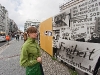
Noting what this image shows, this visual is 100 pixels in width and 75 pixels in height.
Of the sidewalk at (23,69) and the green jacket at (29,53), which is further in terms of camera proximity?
the sidewalk at (23,69)

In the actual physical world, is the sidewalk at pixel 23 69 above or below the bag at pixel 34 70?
below

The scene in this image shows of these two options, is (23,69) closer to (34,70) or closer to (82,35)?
(82,35)

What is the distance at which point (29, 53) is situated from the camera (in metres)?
3.49

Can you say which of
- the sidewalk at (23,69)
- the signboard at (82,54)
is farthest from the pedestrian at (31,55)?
the sidewalk at (23,69)

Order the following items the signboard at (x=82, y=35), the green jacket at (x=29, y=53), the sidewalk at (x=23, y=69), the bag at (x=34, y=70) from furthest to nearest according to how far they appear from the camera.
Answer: the sidewalk at (x=23, y=69), the signboard at (x=82, y=35), the bag at (x=34, y=70), the green jacket at (x=29, y=53)

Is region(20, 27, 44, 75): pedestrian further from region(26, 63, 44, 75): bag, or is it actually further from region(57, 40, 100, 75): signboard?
region(57, 40, 100, 75): signboard

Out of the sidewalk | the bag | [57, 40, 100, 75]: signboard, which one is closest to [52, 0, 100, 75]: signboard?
[57, 40, 100, 75]: signboard

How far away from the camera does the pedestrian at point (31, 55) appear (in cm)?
342

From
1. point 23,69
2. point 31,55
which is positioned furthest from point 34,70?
point 23,69

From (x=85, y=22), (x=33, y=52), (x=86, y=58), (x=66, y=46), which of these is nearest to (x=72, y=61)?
(x=66, y=46)

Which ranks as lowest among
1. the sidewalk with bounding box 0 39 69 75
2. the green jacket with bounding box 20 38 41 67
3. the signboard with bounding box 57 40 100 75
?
the sidewalk with bounding box 0 39 69 75

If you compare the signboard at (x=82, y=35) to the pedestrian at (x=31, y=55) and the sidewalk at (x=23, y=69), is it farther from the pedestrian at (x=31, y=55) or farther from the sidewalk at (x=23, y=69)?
the pedestrian at (x=31, y=55)

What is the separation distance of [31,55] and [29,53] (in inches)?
2.4

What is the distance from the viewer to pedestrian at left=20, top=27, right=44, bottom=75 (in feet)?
11.2
